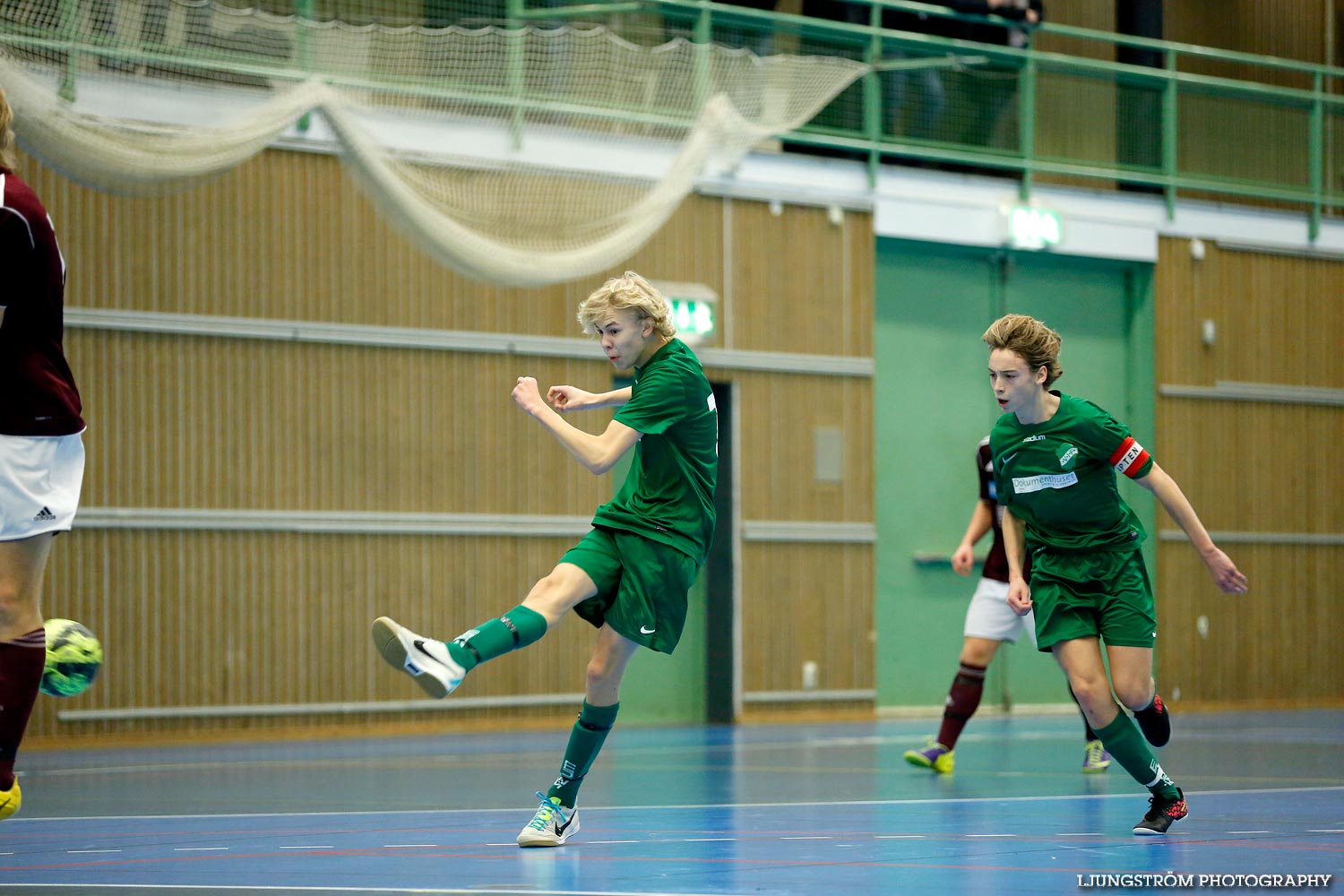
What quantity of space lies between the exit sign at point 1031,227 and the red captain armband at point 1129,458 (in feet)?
33.6

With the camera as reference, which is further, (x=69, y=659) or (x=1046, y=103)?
(x=1046, y=103)

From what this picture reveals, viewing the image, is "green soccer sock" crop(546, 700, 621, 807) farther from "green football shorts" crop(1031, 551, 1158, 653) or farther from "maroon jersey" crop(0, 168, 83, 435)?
"maroon jersey" crop(0, 168, 83, 435)

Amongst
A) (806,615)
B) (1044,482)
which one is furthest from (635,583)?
(806,615)

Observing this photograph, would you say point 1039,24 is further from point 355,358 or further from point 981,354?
point 355,358

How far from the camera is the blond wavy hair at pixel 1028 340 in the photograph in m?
5.74

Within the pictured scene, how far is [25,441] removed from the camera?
4.55 meters

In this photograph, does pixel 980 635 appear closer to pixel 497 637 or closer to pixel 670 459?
pixel 670 459

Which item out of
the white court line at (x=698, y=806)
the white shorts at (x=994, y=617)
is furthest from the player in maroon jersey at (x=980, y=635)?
the white court line at (x=698, y=806)

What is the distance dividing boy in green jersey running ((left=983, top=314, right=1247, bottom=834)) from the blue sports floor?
1.42ft

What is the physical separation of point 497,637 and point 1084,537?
216cm

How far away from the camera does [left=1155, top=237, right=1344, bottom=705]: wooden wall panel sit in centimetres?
1677

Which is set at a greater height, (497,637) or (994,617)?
(497,637)

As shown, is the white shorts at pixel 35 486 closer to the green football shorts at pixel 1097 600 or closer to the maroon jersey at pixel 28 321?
the maroon jersey at pixel 28 321

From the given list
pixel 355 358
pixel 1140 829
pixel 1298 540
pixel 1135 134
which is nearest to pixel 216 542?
pixel 355 358
